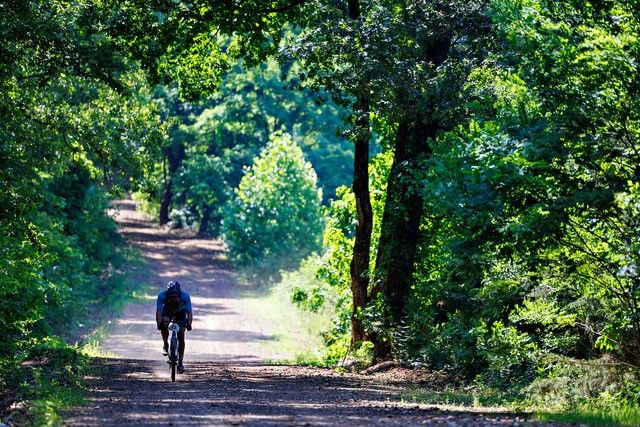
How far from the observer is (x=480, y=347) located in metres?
16.8

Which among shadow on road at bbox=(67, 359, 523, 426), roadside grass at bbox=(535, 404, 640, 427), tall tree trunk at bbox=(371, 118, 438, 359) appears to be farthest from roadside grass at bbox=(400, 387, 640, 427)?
tall tree trunk at bbox=(371, 118, 438, 359)

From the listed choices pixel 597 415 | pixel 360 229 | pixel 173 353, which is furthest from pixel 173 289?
pixel 597 415

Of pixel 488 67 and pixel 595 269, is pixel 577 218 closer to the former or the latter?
pixel 595 269

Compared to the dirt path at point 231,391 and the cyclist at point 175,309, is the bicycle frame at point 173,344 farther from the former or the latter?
the dirt path at point 231,391

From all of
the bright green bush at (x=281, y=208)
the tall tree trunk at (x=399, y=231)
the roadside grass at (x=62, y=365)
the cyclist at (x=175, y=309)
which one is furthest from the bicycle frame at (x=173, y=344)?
the bright green bush at (x=281, y=208)

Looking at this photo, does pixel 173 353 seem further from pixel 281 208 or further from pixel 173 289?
pixel 281 208

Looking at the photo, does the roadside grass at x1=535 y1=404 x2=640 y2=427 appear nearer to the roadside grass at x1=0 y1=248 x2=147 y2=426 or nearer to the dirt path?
the dirt path

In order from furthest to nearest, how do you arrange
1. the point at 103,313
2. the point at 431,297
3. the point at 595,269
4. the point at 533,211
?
the point at 103,313, the point at 431,297, the point at 595,269, the point at 533,211

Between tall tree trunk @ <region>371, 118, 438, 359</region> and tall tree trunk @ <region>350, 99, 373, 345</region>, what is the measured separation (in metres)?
0.38

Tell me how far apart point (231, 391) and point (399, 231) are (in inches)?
275

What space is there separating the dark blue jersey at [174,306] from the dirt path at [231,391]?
129 cm

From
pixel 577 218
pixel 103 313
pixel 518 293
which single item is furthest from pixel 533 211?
pixel 103 313

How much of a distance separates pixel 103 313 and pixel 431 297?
2021cm

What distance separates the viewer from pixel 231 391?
16.7 metres
